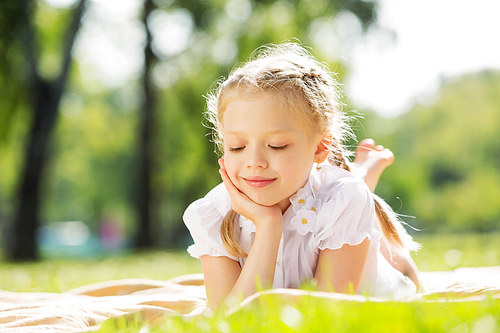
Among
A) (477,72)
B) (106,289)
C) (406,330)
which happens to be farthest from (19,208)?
(477,72)

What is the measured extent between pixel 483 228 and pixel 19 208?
1375 inches

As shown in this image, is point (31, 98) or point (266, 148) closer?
point (266, 148)

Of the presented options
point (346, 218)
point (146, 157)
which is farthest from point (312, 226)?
point (146, 157)

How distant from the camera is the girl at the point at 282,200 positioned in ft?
8.44

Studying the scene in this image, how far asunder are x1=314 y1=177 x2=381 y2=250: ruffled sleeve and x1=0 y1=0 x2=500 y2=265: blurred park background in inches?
37.2

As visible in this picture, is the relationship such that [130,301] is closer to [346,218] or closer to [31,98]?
[346,218]

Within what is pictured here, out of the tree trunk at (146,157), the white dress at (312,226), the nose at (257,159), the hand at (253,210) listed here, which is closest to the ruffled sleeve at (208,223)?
the white dress at (312,226)

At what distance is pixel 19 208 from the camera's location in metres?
13.5

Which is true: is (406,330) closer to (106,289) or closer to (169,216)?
(106,289)

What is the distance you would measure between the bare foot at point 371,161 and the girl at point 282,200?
3.19 feet

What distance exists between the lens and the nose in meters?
2.55

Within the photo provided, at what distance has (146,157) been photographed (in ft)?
58.5

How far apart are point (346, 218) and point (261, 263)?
515 mm

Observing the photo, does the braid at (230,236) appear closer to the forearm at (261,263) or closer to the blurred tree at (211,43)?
the forearm at (261,263)
